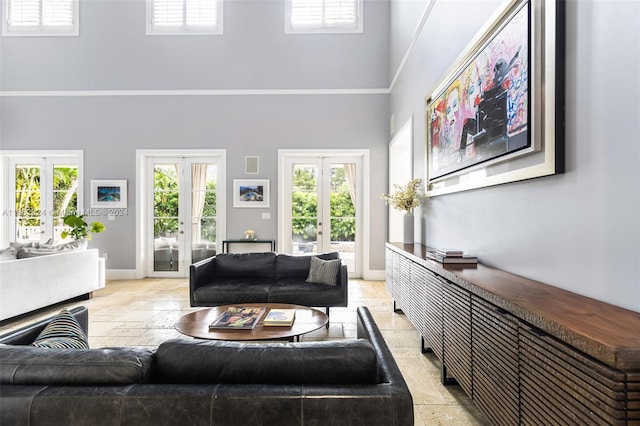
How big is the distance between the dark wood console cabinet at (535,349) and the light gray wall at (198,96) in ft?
13.4

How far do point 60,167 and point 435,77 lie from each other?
6656 mm

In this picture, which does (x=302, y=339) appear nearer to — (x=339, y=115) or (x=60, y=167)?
(x=339, y=115)

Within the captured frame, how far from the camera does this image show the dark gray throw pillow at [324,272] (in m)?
3.61

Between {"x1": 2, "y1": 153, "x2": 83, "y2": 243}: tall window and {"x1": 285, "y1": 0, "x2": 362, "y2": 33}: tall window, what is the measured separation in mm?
4771

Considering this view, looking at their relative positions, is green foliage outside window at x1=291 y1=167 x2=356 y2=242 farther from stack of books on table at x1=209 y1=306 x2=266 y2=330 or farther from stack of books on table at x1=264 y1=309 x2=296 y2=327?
stack of books on table at x1=264 y1=309 x2=296 y2=327

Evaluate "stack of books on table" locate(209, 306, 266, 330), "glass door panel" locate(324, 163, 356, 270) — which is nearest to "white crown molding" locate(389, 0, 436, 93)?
"glass door panel" locate(324, 163, 356, 270)

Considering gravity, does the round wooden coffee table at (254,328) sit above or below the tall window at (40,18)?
below

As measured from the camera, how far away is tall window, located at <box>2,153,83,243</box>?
6191 millimetres

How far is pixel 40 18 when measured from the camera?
610 cm

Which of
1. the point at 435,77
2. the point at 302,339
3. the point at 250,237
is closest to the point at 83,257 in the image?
the point at 250,237

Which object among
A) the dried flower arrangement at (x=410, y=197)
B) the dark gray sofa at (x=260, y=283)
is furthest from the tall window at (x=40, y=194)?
the dried flower arrangement at (x=410, y=197)

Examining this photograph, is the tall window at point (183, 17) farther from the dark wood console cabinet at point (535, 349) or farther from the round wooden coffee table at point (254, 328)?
the dark wood console cabinet at point (535, 349)

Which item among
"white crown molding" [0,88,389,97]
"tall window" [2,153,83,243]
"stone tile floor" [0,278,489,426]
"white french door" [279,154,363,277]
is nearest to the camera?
"stone tile floor" [0,278,489,426]

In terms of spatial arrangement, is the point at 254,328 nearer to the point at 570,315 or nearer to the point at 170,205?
the point at 570,315
